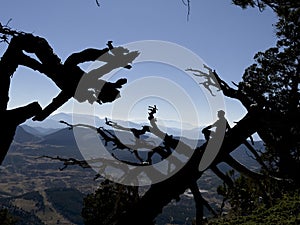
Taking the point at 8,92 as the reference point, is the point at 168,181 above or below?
below

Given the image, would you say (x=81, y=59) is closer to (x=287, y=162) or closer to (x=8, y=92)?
(x=8, y=92)

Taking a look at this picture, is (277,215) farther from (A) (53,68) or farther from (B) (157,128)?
(A) (53,68)

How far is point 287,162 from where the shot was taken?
4152 mm

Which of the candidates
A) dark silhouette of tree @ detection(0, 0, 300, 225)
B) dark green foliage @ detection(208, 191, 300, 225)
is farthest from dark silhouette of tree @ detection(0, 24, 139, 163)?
dark green foliage @ detection(208, 191, 300, 225)

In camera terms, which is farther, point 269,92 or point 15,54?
point 269,92

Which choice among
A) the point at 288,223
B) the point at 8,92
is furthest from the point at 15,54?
the point at 288,223

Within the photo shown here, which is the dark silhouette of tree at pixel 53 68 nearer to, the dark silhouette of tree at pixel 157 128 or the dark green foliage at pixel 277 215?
the dark silhouette of tree at pixel 157 128

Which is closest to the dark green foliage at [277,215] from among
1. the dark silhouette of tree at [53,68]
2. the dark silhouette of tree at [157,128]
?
the dark silhouette of tree at [157,128]

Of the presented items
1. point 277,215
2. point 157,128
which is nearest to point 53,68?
point 157,128

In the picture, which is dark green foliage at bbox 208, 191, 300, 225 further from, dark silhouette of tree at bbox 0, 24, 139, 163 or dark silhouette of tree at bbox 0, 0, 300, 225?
dark silhouette of tree at bbox 0, 24, 139, 163

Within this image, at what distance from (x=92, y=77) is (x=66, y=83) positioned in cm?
27

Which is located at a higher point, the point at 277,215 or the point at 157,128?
the point at 157,128

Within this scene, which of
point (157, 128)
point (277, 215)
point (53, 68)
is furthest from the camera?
point (277, 215)

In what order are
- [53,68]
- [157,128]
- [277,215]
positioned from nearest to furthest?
[53,68] → [157,128] → [277,215]
